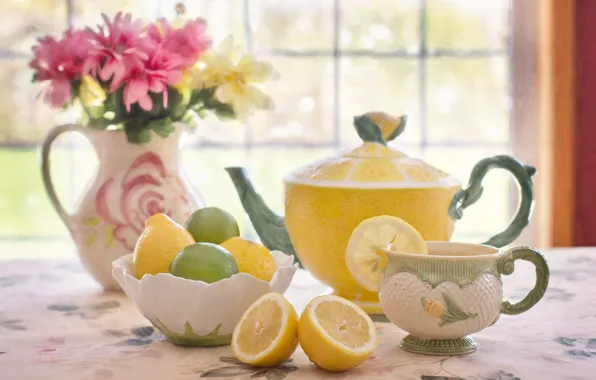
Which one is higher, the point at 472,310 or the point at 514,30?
the point at 514,30

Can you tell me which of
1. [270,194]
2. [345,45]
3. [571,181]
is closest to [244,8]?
[345,45]

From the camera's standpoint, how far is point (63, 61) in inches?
44.8

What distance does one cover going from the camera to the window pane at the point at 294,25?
7.84 feet

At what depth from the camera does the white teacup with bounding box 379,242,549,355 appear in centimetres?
80

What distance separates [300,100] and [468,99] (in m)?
0.50

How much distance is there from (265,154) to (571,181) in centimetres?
86

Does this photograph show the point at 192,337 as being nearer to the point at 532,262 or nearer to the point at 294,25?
the point at 532,262

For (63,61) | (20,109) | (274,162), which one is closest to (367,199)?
(63,61)

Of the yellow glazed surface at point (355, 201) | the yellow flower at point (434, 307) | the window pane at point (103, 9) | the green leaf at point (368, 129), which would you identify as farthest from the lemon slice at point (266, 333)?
the window pane at point (103, 9)

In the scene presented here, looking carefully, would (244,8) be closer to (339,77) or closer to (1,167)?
(339,77)

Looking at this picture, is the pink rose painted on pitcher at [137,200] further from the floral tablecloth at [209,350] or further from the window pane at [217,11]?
the window pane at [217,11]

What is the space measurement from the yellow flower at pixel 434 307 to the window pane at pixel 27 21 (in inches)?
71.7

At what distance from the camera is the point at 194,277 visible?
0.83m

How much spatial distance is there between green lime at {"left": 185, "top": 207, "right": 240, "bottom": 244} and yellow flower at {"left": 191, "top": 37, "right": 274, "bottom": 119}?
23 centimetres
